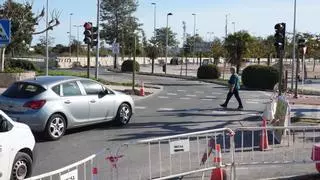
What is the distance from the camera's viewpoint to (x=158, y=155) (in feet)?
30.0

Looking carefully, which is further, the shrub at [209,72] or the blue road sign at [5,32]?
the shrub at [209,72]

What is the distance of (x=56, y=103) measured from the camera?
1256 centimetres

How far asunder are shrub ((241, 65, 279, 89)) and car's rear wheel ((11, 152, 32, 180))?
1264 inches

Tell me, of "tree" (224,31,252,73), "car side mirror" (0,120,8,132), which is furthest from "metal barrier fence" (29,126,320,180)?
"tree" (224,31,252,73)

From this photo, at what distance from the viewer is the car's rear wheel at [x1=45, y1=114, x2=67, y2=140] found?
40.4 ft

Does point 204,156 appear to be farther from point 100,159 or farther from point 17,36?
point 17,36

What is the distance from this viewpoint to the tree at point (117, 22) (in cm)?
8412

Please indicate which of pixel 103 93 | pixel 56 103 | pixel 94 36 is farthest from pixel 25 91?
pixel 94 36

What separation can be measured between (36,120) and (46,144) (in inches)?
22.4

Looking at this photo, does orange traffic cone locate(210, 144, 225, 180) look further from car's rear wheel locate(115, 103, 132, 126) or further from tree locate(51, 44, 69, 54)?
tree locate(51, 44, 69, 54)

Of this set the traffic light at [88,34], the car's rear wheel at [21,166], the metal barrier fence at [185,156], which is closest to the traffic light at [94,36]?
the traffic light at [88,34]

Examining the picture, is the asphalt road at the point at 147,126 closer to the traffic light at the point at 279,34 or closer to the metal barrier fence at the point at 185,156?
the metal barrier fence at the point at 185,156

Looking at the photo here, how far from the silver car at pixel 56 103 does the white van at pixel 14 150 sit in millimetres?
3674

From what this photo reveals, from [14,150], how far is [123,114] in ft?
23.6
